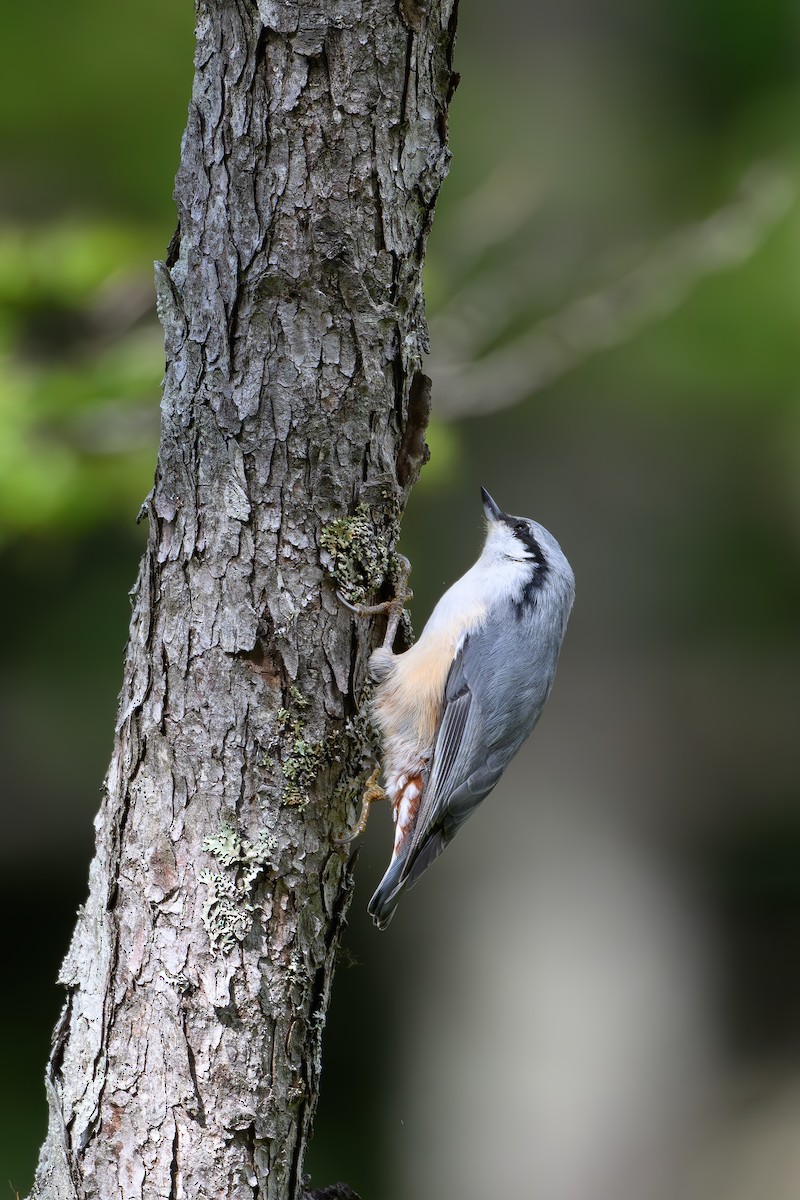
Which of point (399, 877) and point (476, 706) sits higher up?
point (476, 706)

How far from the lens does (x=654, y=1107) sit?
607 centimetres

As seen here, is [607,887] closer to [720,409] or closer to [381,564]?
[720,409]

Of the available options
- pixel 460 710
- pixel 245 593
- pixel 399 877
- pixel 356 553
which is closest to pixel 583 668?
pixel 460 710

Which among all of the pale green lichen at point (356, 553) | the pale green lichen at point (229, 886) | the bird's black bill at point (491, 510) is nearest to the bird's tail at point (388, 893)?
the pale green lichen at point (229, 886)

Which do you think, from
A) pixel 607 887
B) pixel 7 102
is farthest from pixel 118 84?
pixel 607 887

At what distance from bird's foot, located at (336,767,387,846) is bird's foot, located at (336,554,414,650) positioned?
29 cm

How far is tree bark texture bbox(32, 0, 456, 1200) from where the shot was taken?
70.8 inches

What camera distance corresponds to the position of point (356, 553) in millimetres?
1964

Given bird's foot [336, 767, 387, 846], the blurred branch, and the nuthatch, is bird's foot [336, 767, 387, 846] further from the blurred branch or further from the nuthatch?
the blurred branch

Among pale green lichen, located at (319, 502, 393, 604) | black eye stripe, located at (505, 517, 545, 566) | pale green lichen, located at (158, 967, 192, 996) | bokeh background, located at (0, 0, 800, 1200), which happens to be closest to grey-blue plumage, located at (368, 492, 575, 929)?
black eye stripe, located at (505, 517, 545, 566)

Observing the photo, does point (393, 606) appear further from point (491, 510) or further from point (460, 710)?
point (491, 510)

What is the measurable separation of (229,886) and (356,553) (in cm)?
62

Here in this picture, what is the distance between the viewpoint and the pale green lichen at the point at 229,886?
1828mm

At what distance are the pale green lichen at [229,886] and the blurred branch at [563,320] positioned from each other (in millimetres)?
2097
